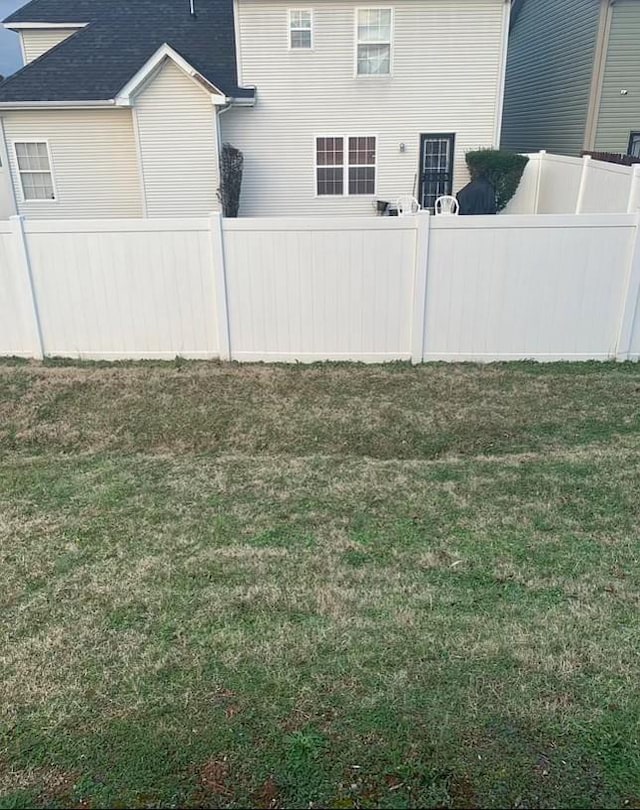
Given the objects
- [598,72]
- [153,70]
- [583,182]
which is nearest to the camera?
[583,182]

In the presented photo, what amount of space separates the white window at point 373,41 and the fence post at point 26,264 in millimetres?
10466

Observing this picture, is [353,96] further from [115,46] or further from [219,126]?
[115,46]

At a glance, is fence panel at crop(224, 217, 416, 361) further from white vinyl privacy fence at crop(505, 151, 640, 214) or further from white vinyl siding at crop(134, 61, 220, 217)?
white vinyl siding at crop(134, 61, 220, 217)

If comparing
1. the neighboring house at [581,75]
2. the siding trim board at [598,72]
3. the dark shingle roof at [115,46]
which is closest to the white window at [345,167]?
the dark shingle roof at [115,46]

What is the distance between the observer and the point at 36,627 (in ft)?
10.5

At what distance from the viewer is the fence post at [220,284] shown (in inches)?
253

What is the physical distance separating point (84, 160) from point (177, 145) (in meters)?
2.35

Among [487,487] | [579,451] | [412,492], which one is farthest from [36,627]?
[579,451]

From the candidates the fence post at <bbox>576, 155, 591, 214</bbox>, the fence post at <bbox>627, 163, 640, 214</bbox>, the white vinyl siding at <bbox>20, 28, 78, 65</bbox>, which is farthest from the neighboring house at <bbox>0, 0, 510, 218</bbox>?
the fence post at <bbox>627, 163, 640, 214</bbox>

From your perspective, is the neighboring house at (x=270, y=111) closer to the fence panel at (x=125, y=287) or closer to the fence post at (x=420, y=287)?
the fence panel at (x=125, y=287)

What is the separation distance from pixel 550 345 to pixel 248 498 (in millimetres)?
3923

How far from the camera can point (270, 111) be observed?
14.6m

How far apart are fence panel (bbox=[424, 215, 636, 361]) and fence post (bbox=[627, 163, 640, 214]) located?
1677 mm

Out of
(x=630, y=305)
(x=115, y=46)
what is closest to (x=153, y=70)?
(x=115, y=46)
